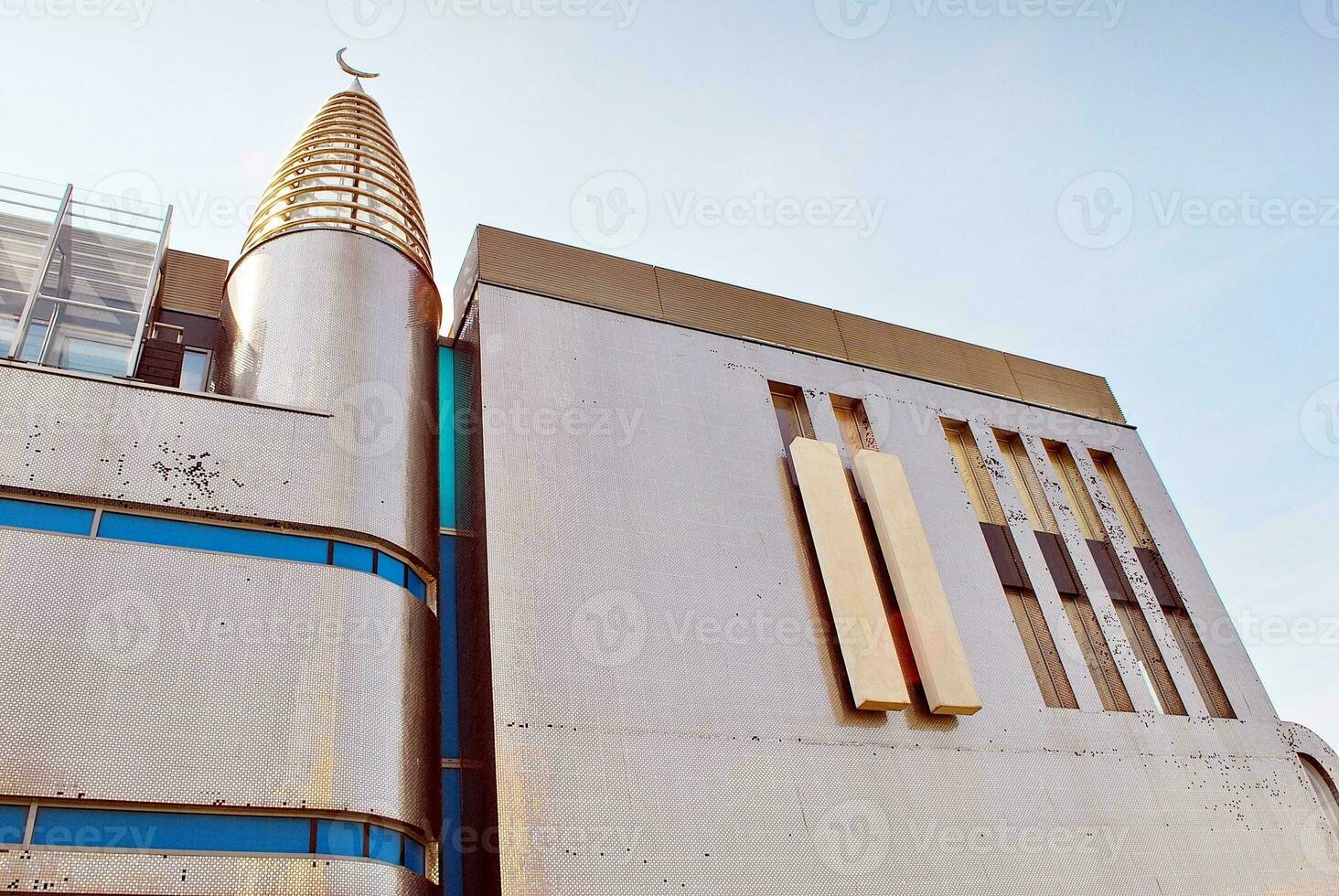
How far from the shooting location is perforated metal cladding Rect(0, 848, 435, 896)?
28.4ft

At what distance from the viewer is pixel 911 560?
15242mm

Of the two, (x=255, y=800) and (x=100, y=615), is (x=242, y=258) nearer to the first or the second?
(x=100, y=615)

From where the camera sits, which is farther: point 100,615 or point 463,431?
point 463,431

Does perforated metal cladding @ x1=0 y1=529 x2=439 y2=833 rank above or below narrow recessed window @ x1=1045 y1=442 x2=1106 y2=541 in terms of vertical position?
below

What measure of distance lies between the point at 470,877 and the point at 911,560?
27.4 ft

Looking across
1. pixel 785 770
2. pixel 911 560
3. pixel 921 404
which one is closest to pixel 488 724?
pixel 785 770

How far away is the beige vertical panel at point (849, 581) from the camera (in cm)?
1334

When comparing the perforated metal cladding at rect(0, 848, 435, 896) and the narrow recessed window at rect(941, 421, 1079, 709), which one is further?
the narrow recessed window at rect(941, 421, 1079, 709)

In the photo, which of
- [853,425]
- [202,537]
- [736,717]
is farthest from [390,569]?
[853,425]

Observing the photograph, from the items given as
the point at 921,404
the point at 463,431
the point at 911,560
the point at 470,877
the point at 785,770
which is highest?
the point at 921,404

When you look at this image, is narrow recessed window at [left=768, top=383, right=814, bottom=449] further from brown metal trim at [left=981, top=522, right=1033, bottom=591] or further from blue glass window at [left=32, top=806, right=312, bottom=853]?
blue glass window at [left=32, top=806, right=312, bottom=853]

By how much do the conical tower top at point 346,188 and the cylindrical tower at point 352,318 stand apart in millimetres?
29

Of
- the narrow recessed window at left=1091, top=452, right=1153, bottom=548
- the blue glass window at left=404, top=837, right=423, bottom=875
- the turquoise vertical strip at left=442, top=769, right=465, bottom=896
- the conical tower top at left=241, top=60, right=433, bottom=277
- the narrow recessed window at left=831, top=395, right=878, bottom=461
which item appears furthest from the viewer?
the narrow recessed window at left=1091, top=452, right=1153, bottom=548

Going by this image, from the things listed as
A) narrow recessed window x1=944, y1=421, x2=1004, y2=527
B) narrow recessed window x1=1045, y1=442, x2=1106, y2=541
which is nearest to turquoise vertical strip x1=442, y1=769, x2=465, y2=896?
narrow recessed window x1=944, y1=421, x2=1004, y2=527
